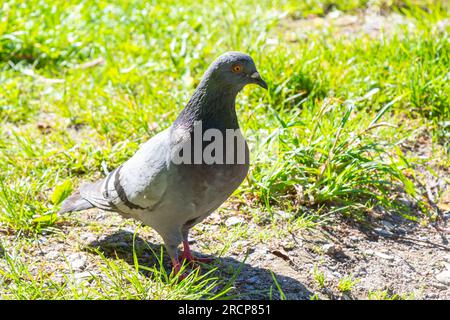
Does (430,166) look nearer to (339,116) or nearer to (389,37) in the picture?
(339,116)

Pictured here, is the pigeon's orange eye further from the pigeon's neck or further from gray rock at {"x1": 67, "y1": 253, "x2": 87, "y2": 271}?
gray rock at {"x1": 67, "y1": 253, "x2": 87, "y2": 271}

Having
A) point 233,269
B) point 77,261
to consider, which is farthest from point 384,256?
point 77,261

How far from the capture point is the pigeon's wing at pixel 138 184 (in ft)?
12.0

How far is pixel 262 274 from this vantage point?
390 cm

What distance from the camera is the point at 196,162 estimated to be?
11.7 ft

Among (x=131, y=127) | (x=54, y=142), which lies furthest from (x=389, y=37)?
(x=54, y=142)

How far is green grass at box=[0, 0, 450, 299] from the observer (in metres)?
4.43

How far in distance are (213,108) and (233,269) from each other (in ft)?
3.15

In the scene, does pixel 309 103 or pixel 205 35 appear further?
pixel 205 35

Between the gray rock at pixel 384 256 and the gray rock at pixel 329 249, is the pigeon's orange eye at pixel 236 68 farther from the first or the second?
the gray rock at pixel 384 256

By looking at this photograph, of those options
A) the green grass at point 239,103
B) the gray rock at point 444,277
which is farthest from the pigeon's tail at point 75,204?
the gray rock at point 444,277
